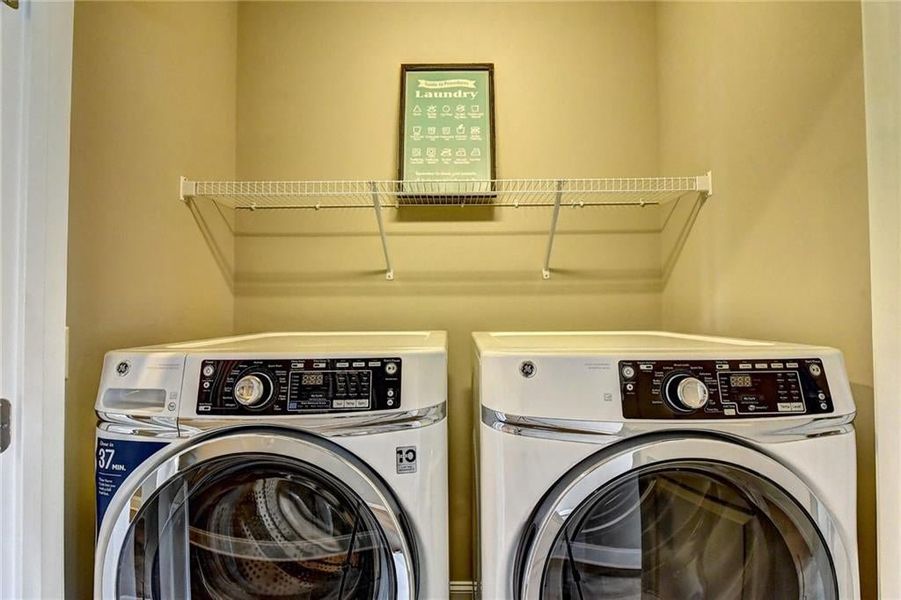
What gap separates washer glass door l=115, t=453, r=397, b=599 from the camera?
91 cm

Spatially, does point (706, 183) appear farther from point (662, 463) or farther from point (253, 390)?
point (253, 390)

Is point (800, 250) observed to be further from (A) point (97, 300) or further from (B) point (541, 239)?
(A) point (97, 300)

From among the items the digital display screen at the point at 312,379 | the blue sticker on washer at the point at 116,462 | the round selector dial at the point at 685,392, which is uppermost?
the digital display screen at the point at 312,379

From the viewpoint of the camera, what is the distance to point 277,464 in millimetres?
917

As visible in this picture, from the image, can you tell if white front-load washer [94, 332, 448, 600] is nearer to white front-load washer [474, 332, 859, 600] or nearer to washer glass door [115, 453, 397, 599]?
washer glass door [115, 453, 397, 599]

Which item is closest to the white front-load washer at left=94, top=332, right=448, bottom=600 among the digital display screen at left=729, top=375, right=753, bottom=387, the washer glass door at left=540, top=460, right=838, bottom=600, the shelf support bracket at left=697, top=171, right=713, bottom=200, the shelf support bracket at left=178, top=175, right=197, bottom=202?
the washer glass door at left=540, top=460, right=838, bottom=600

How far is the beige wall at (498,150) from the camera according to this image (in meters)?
1.75

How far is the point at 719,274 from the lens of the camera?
139 centimetres

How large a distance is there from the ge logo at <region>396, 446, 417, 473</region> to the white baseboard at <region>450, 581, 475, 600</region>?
1012 mm

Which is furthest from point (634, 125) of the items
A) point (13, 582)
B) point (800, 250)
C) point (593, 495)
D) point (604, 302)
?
point (13, 582)

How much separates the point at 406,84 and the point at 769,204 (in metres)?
1.27

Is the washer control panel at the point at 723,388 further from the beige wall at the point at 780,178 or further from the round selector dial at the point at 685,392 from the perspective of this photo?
the beige wall at the point at 780,178

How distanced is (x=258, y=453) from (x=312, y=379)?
17 cm

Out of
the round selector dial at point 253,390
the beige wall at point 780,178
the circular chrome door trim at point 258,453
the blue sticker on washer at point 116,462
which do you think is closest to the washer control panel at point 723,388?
the beige wall at point 780,178
